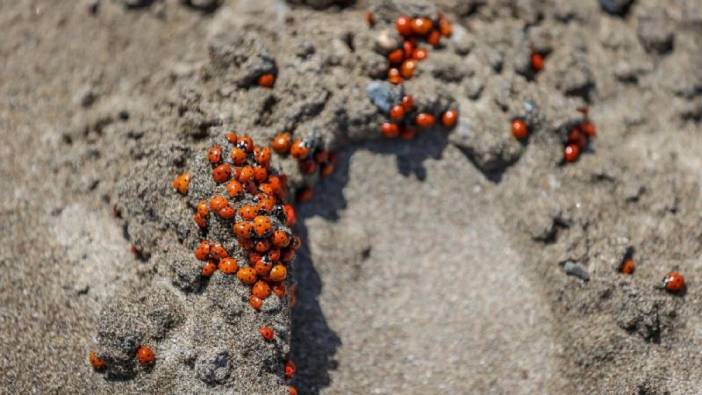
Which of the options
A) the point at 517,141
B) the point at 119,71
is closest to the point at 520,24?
the point at 517,141

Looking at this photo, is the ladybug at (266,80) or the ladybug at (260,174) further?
the ladybug at (266,80)

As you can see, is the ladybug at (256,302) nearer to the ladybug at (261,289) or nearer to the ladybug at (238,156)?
the ladybug at (261,289)

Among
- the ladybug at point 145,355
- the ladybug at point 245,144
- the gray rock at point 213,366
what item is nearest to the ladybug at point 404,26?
the ladybug at point 245,144

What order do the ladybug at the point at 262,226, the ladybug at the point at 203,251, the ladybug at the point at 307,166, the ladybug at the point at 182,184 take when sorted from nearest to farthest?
the ladybug at the point at 262,226
the ladybug at the point at 203,251
the ladybug at the point at 182,184
the ladybug at the point at 307,166

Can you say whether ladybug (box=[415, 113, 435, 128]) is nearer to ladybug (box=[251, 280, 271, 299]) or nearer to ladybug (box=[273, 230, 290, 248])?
ladybug (box=[273, 230, 290, 248])

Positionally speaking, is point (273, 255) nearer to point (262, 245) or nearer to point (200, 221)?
point (262, 245)
